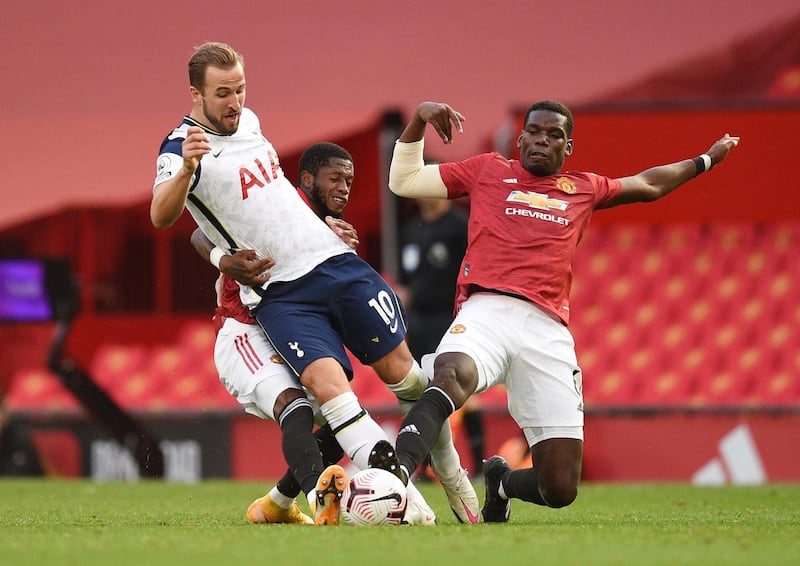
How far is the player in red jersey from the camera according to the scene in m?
5.39

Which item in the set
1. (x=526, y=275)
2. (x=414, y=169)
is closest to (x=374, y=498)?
(x=526, y=275)

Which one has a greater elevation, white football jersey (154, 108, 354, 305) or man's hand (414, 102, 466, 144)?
man's hand (414, 102, 466, 144)

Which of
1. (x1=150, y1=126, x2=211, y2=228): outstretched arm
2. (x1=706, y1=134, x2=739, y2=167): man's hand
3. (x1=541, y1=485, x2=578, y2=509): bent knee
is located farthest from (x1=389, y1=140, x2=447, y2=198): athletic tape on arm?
(x1=541, y1=485, x2=578, y2=509): bent knee

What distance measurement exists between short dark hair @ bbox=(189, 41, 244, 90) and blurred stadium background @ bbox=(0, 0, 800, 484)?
594 centimetres

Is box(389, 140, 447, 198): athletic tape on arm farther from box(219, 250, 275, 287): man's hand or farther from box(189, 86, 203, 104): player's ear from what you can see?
box(189, 86, 203, 104): player's ear

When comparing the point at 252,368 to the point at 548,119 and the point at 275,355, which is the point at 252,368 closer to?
→ the point at 275,355

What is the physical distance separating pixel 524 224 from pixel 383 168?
795cm

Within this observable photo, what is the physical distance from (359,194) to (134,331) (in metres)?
2.72

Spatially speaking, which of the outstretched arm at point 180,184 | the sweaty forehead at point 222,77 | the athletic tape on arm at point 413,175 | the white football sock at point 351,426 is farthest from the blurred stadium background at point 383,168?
the outstretched arm at point 180,184

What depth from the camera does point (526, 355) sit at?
5.44m

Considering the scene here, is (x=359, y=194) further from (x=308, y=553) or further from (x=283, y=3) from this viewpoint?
(x=308, y=553)

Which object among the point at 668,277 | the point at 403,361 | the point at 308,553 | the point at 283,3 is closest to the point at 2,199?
the point at 283,3

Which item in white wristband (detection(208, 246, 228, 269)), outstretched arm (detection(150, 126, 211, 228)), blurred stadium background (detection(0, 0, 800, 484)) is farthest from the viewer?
blurred stadium background (detection(0, 0, 800, 484))

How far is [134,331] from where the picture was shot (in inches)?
553
